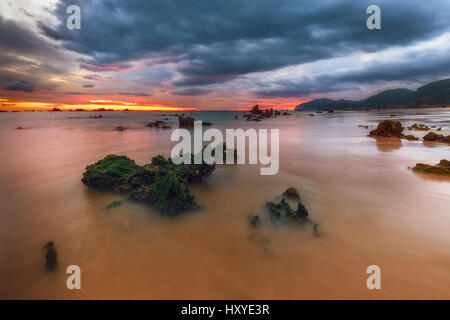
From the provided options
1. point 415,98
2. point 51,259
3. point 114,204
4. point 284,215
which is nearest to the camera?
point 51,259

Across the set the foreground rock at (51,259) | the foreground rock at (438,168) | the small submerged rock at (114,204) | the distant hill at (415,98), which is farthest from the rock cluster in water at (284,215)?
the distant hill at (415,98)

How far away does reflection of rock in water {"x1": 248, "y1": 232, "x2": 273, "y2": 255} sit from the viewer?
2.48m

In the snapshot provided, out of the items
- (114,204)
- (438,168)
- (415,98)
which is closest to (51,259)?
(114,204)

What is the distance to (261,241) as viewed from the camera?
105 inches

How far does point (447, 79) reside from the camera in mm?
142875

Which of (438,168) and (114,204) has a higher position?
(438,168)

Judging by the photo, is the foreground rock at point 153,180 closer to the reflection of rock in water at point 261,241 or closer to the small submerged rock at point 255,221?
the small submerged rock at point 255,221

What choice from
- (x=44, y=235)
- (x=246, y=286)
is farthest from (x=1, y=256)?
(x=246, y=286)

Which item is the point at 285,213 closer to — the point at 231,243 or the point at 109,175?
the point at 231,243

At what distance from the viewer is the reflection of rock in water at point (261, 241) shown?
8.15 feet

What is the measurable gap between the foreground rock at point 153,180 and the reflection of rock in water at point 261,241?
46.8 inches

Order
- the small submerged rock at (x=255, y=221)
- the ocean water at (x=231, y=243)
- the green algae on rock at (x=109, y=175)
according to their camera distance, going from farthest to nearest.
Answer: the green algae on rock at (x=109, y=175)
the small submerged rock at (x=255, y=221)
the ocean water at (x=231, y=243)

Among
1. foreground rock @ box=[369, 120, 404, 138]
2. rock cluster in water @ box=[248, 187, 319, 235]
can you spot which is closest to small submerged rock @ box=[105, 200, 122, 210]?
rock cluster in water @ box=[248, 187, 319, 235]

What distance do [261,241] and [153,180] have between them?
2.64 m
